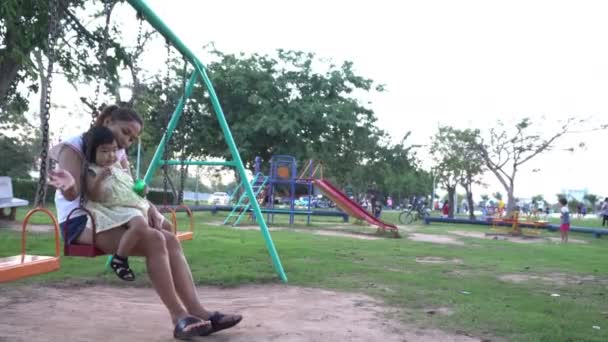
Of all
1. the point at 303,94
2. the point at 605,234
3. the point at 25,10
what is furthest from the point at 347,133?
the point at 25,10

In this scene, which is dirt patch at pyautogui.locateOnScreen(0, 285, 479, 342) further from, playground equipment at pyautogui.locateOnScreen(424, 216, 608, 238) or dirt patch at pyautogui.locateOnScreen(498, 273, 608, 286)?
playground equipment at pyautogui.locateOnScreen(424, 216, 608, 238)

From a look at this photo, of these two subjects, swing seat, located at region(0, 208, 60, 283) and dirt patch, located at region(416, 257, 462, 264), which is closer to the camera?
swing seat, located at region(0, 208, 60, 283)

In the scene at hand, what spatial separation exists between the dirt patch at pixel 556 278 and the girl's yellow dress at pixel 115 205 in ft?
13.6

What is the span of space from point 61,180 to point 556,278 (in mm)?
5369

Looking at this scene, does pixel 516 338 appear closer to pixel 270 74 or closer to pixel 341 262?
pixel 341 262

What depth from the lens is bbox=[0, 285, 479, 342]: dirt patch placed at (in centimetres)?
318

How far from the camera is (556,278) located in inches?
245

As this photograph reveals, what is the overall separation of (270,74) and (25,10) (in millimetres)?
16044

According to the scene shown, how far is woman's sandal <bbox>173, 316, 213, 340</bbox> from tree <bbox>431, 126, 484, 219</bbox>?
25750mm

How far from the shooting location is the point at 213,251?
7328mm

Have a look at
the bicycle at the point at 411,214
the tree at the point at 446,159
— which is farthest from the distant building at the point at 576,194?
the bicycle at the point at 411,214

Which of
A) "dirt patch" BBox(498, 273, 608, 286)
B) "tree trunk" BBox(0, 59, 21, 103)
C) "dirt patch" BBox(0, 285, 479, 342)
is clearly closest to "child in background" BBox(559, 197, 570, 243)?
"dirt patch" BBox(498, 273, 608, 286)

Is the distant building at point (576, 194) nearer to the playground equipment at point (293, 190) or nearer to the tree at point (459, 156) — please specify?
the tree at point (459, 156)

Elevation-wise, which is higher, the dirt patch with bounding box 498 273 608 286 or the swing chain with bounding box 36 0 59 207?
the swing chain with bounding box 36 0 59 207
